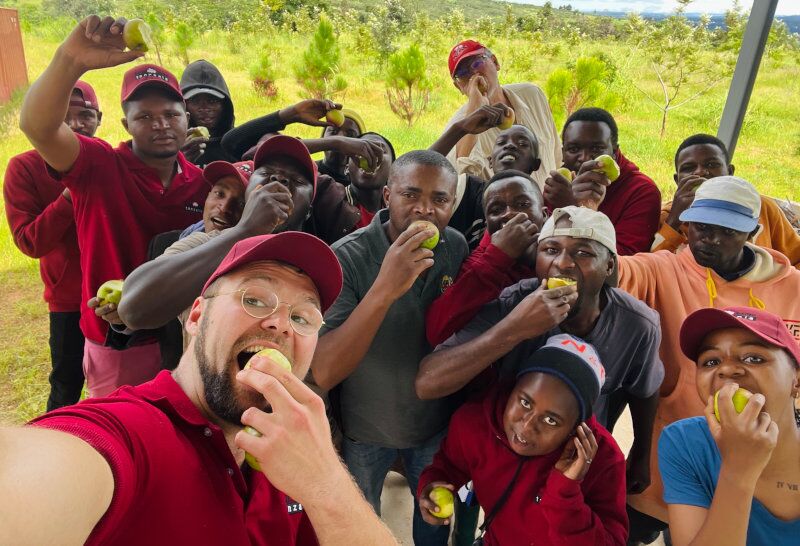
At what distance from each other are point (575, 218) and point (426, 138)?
29.1 ft

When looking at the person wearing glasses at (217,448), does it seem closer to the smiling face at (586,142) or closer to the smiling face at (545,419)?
the smiling face at (545,419)

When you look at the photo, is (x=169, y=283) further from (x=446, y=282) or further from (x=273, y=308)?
(x=446, y=282)

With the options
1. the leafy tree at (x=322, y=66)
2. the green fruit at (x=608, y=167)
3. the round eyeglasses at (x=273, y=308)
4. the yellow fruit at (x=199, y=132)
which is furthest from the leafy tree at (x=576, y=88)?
the round eyeglasses at (x=273, y=308)

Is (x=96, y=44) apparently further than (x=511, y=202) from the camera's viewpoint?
No

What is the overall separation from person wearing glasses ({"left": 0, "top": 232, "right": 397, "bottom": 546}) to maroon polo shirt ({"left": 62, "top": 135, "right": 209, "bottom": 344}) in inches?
48.0

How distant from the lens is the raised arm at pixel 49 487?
61 cm

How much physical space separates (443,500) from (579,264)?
38.9 inches

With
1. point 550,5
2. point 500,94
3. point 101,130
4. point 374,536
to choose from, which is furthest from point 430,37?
point 374,536

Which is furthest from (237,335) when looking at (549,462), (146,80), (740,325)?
(146,80)

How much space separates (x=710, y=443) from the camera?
1653 millimetres

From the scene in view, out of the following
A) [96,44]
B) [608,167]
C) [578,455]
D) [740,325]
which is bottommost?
[578,455]

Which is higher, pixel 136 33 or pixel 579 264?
pixel 136 33

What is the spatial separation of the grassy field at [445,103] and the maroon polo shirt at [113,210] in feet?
12.3

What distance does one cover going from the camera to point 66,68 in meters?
1.88
